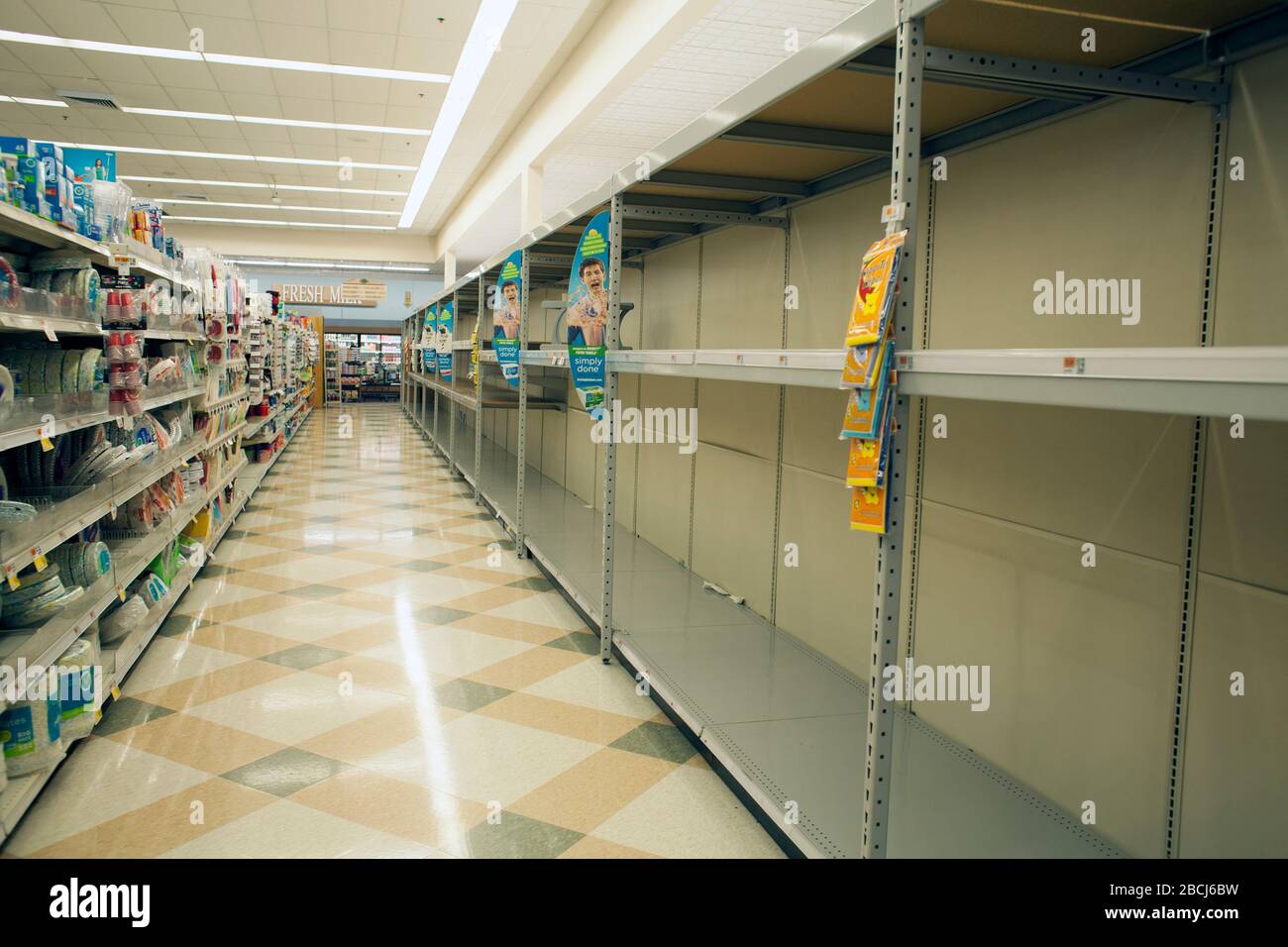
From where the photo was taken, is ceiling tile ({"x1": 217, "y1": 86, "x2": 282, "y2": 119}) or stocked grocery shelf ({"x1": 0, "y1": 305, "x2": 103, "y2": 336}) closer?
stocked grocery shelf ({"x1": 0, "y1": 305, "x2": 103, "y2": 336})

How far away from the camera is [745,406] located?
4.10 m

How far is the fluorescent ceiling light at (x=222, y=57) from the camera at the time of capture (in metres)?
7.61

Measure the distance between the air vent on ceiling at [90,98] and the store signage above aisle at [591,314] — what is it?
795cm

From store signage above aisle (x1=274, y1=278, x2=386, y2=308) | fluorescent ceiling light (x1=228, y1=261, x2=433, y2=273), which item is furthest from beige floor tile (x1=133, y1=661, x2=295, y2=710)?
store signage above aisle (x1=274, y1=278, x2=386, y2=308)

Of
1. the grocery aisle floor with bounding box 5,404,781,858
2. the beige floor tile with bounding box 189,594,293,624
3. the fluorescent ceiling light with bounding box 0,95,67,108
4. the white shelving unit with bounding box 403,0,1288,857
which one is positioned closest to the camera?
the white shelving unit with bounding box 403,0,1288,857

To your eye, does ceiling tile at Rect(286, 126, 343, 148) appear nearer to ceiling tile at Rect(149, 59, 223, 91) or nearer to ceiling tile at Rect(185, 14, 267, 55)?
ceiling tile at Rect(149, 59, 223, 91)

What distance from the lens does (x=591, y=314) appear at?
Answer: 3.87m

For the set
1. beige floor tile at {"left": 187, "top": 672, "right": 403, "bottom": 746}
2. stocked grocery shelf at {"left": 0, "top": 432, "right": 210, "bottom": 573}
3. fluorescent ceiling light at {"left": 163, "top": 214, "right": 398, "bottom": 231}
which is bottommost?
beige floor tile at {"left": 187, "top": 672, "right": 403, "bottom": 746}

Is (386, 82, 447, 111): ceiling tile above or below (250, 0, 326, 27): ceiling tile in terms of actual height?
above

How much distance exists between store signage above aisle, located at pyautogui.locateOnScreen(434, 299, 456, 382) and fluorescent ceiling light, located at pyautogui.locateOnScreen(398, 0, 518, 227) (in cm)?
200

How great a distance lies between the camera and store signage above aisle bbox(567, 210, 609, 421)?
374cm

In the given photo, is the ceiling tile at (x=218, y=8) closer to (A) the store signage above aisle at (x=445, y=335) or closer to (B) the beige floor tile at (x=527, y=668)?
(A) the store signage above aisle at (x=445, y=335)

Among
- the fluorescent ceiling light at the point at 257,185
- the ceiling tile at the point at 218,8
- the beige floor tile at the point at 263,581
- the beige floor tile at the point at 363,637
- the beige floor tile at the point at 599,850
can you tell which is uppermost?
the fluorescent ceiling light at the point at 257,185

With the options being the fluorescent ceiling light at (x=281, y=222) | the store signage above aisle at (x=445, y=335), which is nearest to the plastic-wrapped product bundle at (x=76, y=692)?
the store signage above aisle at (x=445, y=335)
